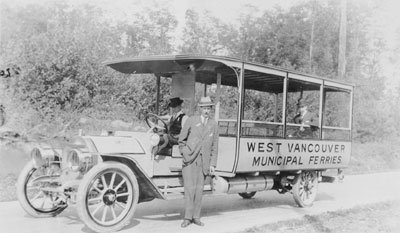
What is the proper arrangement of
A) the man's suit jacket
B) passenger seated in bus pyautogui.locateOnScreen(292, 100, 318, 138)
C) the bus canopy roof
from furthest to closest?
1. passenger seated in bus pyautogui.locateOnScreen(292, 100, 318, 138)
2. the bus canopy roof
3. the man's suit jacket

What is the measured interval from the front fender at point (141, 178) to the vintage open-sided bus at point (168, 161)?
14 mm

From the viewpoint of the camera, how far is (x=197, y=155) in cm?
697

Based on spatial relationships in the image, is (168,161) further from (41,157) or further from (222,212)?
(41,157)

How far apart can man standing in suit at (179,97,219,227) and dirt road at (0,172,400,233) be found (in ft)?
1.09

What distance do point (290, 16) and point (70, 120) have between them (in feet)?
63.3

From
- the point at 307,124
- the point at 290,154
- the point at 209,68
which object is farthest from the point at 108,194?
the point at 307,124

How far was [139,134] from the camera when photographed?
6992mm

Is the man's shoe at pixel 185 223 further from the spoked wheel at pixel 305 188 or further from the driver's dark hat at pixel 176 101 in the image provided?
the spoked wheel at pixel 305 188

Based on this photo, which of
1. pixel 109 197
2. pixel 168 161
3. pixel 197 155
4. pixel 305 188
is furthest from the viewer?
pixel 305 188

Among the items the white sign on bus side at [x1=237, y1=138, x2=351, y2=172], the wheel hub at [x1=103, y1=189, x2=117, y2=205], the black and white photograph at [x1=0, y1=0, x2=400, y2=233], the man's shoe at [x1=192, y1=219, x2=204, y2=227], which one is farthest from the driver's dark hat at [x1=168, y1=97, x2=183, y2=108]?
the wheel hub at [x1=103, y1=189, x2=117, y2=205]

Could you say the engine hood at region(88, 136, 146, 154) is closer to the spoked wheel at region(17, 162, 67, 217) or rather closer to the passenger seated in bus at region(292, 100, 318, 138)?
the spoked wheel at region(17, 162, 67, 217)

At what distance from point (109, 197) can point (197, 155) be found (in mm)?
1472

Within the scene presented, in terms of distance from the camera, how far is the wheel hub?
20.3 feet

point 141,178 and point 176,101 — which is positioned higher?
point 176,101
